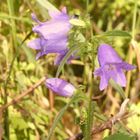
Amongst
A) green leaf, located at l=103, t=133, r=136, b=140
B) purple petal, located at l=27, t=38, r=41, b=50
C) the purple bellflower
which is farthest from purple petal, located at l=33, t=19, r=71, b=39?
green leaf, located at l=103, t=133, r=136, b=140

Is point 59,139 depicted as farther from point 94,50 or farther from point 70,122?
point 94,50

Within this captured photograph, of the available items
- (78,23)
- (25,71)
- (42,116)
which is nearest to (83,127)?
(78,23)

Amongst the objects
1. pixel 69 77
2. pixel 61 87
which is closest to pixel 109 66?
pixel 61 87

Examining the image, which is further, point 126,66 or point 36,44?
point 36,44

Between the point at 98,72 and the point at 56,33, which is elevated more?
the point at 56,33

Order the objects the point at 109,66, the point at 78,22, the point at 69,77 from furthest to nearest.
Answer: the point at 69,77
the point at 109,66
the point at 78,22

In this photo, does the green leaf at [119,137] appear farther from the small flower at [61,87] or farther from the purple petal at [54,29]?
the purple petal at [54,29]

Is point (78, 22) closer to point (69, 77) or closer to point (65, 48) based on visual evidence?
point (65, 48)

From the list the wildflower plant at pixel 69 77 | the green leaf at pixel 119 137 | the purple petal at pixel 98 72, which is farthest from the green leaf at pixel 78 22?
the green leaf at pixel 119 137

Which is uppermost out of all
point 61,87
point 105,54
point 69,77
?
point 105,54
